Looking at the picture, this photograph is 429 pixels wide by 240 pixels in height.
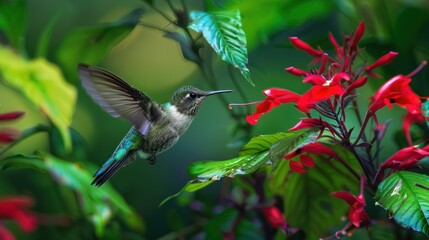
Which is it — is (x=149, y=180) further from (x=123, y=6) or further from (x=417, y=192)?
(x=417, y=192)

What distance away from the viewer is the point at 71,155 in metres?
1.58

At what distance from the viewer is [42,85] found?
144 cm

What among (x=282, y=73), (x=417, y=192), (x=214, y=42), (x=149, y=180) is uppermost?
(x=214, y=42)

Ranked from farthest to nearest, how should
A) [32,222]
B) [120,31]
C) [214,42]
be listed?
[120,31] < [214,42] < [32,222]

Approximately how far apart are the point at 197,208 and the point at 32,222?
649 mm

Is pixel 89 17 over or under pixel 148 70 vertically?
over

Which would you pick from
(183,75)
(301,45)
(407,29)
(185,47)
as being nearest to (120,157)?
(185,47)

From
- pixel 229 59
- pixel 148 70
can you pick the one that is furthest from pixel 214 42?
pixel 148 70

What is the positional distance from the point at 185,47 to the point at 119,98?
234mm

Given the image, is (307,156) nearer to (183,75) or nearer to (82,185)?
(82,185)

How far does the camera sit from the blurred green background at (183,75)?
161 cm

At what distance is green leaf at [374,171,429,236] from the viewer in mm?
957

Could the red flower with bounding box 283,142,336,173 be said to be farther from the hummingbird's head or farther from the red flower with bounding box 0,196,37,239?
the red flower with bounding box 0,196,37,239

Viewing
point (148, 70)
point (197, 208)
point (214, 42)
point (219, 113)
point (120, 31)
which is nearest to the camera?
point (214, 42)
